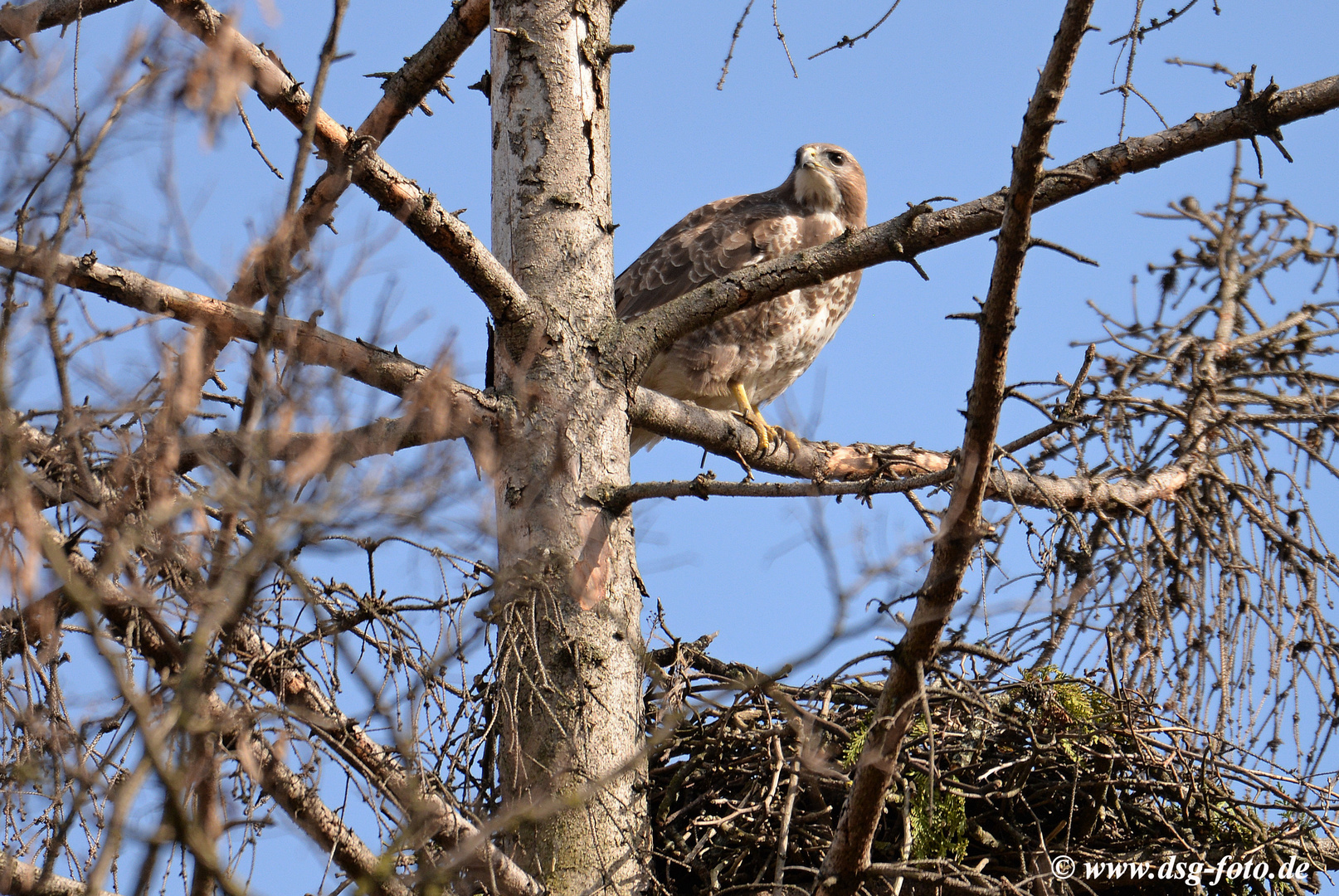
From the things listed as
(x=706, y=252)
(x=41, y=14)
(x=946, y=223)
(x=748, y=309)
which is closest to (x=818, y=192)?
(x=706, y=252)

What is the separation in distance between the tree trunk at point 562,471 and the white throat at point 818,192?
2604mm

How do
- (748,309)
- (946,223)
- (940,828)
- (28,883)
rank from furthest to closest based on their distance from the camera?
(748,309) → (940,828) → (946,223) → (28,883)

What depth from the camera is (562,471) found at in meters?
3.70

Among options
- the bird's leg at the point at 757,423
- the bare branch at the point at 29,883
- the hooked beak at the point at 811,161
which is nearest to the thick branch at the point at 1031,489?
the bird's leg at the point at 757,423

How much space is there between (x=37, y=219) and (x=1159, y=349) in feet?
18.0

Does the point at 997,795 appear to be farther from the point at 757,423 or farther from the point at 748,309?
the point at 748,309

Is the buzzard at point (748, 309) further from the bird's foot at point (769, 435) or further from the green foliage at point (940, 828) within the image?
the green foliage at point (940, 828)

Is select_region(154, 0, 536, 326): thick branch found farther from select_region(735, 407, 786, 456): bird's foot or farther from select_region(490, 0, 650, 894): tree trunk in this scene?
select_region(735, 407, 786, 456): bird's foot

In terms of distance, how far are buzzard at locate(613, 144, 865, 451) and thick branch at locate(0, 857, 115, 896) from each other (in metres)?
3.44

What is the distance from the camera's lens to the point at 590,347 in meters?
3.91

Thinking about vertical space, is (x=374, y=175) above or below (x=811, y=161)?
below

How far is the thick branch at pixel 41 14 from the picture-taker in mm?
3031

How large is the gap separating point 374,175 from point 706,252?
2990mm

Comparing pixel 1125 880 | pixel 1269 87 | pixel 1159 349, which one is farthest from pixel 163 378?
pixel 1159 349
